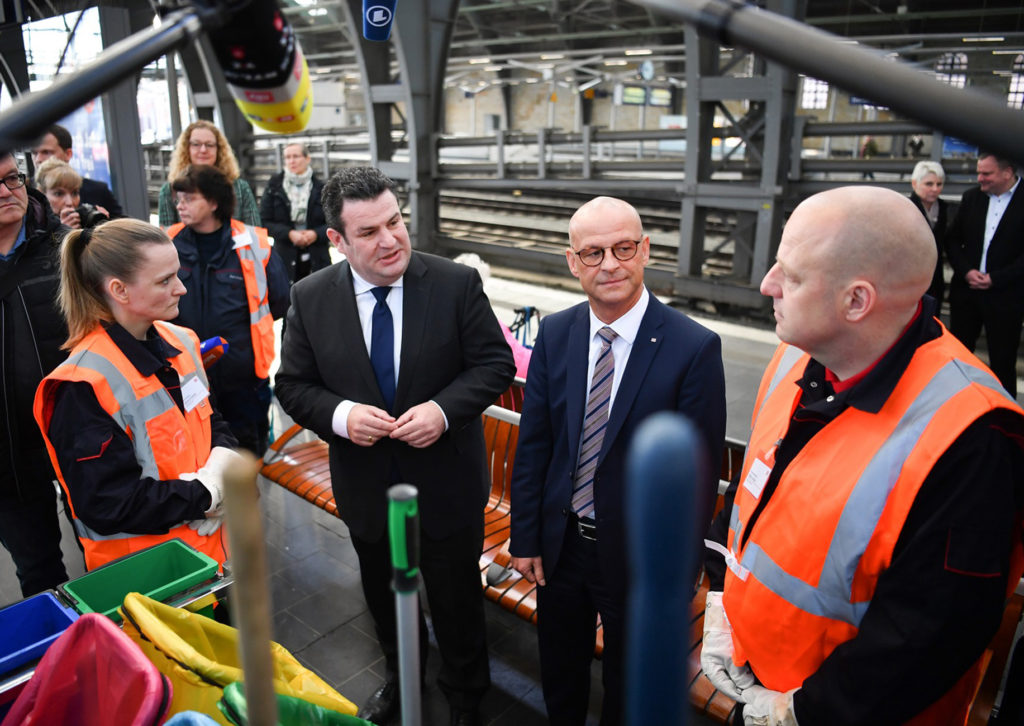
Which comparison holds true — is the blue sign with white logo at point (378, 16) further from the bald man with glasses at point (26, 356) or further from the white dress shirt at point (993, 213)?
the white dress shirt at point (993, 213)

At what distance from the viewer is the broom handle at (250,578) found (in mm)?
389

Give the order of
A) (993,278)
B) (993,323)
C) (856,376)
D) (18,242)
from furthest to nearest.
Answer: (993,323) < (993,278) < (18,242) < (856,376)

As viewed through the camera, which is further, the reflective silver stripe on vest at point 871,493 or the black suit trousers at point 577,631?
the black suit trousers at point 577,631

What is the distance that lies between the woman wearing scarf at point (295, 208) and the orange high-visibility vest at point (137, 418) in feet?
11.5

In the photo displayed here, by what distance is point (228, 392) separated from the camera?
3.81 meters

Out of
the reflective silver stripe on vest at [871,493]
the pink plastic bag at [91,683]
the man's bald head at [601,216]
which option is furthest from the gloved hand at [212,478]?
the reflective silver stripe on vest at [871,493]

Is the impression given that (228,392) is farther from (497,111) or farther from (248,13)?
(497,111)

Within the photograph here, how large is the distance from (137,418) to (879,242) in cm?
209

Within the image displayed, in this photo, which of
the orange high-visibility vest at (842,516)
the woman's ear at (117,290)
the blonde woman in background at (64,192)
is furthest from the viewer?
the blonde woman in background at (64,192)

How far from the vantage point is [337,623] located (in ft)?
10.8

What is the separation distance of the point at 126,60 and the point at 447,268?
1.91 m

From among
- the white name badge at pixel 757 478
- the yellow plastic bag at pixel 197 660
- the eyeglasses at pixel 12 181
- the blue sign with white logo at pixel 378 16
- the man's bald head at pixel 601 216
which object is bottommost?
the yellow plastic bag at pixel 197 660

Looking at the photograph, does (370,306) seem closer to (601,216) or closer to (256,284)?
(601,216)

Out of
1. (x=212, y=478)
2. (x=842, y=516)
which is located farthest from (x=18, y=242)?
(x=842, y=516)
